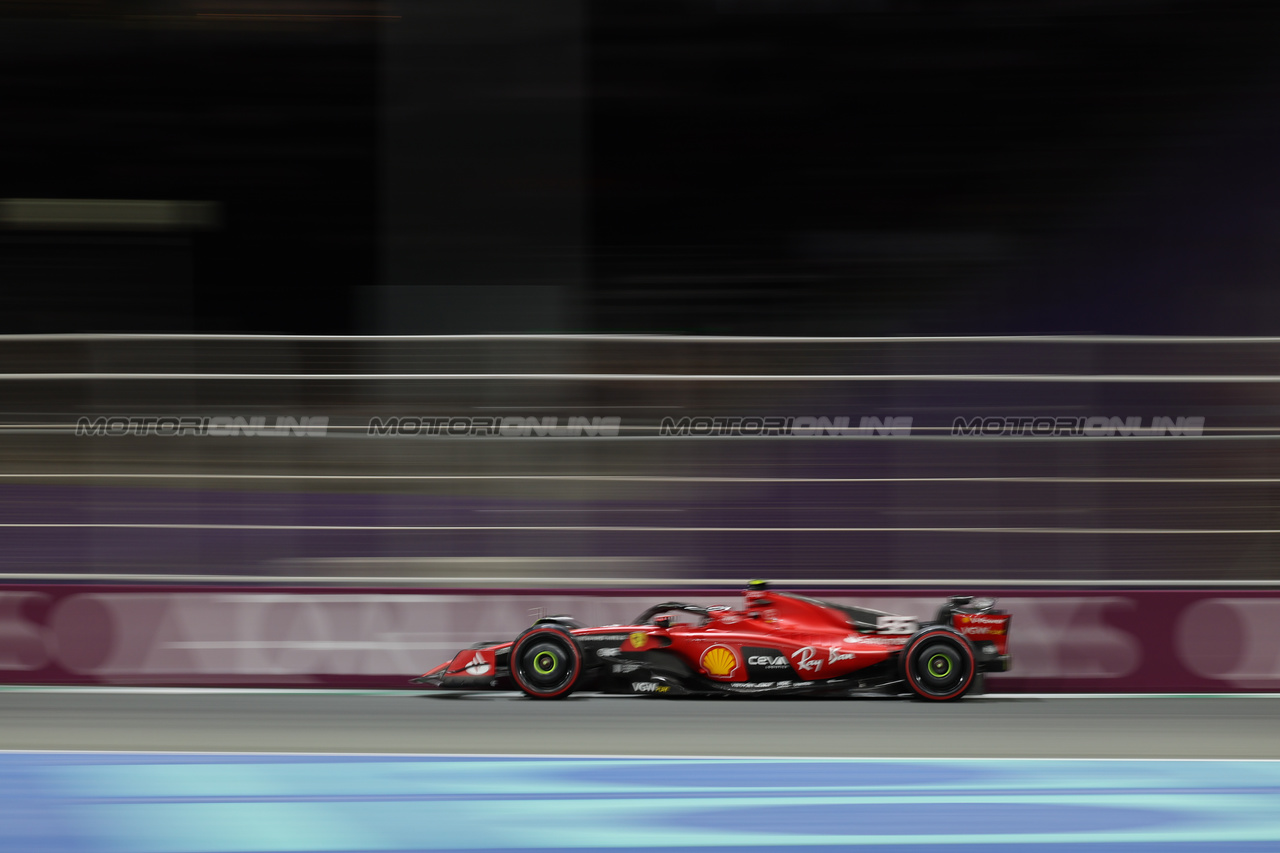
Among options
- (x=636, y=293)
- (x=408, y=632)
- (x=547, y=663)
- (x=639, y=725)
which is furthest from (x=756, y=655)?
(x=636, y=293)

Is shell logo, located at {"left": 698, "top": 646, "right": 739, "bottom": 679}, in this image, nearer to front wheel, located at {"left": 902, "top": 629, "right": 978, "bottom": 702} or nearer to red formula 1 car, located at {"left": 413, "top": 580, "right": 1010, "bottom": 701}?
red formula 1 car, located at {"left": 413, "top": 580, "right": 1010, "bottom": 701}

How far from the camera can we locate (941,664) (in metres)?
6.72

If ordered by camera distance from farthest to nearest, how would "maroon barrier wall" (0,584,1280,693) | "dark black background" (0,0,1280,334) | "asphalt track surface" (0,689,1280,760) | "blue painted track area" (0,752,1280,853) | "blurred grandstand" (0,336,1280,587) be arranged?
"dark black background" (0,0,1280,334) < "blurred grandstand" (0,336,1280,587) < "maroon barrier wall" (0,584,1280,693) < "asphalt track surface" (0,689,1280,760) < "blue painted track area" (0,752,1280,853)

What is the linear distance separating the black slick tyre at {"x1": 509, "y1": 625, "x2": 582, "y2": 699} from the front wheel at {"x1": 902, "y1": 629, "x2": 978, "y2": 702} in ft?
5.85

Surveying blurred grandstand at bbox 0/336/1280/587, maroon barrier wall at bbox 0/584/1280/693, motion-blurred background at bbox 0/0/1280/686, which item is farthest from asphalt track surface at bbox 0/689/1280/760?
blurred grandstand at bbox 0/336/1280/587

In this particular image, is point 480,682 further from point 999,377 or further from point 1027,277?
point 1027,277

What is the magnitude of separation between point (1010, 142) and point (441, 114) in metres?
4.52

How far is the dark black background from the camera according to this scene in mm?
8914

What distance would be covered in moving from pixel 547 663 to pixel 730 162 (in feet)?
15.7

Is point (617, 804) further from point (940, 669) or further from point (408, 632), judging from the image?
point (408, 632)

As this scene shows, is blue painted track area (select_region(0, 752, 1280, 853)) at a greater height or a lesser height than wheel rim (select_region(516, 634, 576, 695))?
lesser

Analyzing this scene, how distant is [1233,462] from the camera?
291 inches

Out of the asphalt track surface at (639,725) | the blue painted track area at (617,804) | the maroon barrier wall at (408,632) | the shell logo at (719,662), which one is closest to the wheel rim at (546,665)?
the asphalt track surface at (639,725)

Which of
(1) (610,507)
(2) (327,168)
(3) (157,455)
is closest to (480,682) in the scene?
(1) (610,507)
